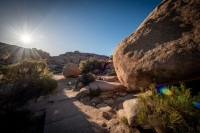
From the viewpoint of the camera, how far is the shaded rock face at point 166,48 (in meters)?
3.19

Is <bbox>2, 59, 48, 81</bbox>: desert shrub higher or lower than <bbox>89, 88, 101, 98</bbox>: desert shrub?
higher

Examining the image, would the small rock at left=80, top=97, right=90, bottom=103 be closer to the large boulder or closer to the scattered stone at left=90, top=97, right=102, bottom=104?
the scattered stone at left=90, top=97, right=102, bottom=104

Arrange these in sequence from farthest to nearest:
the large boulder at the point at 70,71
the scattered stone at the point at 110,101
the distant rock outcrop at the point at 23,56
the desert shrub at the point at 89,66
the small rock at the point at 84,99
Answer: the distant rock outcrop at the point at 23,56 < the desert shrub at the point at 89,66 < the large boulder at the point at 70,71 < the small rock at the point at 84,99 < the scattered stone at the point at 110,101

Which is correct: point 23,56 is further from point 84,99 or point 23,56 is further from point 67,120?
point 67,120

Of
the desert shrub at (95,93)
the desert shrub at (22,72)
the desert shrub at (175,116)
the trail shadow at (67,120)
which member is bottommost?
the trail shadow at (67,120)

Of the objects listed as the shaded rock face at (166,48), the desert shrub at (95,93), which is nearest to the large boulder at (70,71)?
the desert shrub at (95,93)

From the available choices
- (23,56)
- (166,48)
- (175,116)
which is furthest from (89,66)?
(23,56)

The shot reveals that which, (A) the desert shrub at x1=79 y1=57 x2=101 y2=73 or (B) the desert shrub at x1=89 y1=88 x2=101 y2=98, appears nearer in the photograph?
(B) the desert shrub at x1=89 y1=88 x2=101 y2=98

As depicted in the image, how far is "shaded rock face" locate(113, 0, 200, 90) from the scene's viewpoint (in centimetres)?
319

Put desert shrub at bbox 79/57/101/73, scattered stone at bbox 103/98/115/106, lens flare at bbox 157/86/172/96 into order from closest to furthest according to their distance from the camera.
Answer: lens flare at bbox 157/86/172/96, scattered stone at bbox 103/98/115/106, desert shrub at bbox 79/57/101/73

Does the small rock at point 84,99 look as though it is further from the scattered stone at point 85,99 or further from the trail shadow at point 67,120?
the trail shadow at point 67,120

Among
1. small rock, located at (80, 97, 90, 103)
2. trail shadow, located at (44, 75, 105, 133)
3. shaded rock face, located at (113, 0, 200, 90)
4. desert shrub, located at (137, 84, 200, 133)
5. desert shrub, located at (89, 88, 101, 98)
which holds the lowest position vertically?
trail shadow, located at (44, 75, 105, 133)

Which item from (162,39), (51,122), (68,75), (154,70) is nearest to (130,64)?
(154,70)

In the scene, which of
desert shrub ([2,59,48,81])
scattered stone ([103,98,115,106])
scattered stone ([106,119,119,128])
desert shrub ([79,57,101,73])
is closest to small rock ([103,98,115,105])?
scattered stone ([103,98,115,106])
